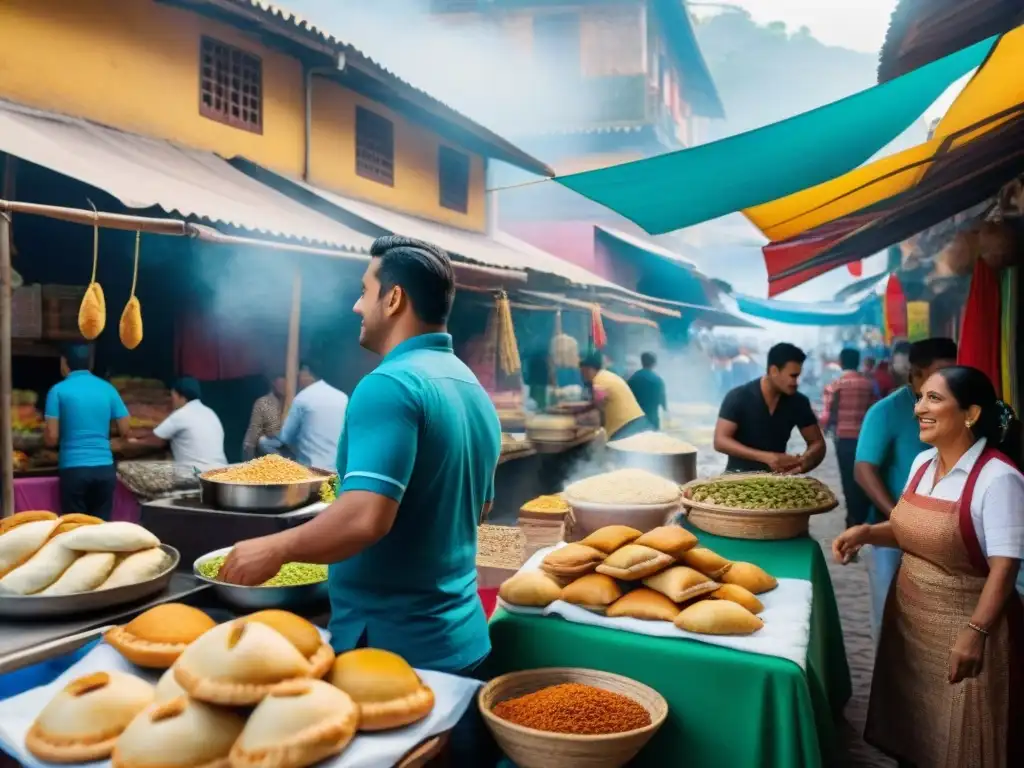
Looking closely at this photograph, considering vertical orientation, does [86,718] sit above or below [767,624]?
above

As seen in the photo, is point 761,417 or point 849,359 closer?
point 761,417

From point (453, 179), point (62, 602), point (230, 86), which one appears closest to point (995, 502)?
point (62, 602)

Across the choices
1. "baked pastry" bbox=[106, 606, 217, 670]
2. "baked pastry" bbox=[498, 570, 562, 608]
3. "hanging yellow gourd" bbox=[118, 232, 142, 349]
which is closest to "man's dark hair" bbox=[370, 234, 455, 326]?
"baked pastry" bbox=[106, 606, 217, 670]

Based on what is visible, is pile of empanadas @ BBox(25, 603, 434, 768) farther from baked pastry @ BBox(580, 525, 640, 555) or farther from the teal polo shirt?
baked pastry @ BBox(580, 525, 640, 555)

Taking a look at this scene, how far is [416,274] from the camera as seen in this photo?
92.7 inches

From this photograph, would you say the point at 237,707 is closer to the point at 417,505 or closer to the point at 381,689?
the point at 381,689

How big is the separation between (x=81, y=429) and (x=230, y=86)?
4940 mm

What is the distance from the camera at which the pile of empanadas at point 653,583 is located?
276 cm

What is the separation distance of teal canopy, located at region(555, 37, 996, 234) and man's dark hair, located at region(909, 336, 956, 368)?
1.22 m

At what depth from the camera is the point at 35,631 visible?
224 centimetres

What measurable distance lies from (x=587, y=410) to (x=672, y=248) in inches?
832

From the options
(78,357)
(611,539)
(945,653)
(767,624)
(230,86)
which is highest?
(230,86)

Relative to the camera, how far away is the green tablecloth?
2.54 metres

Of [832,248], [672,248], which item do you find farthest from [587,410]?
[672,248]
